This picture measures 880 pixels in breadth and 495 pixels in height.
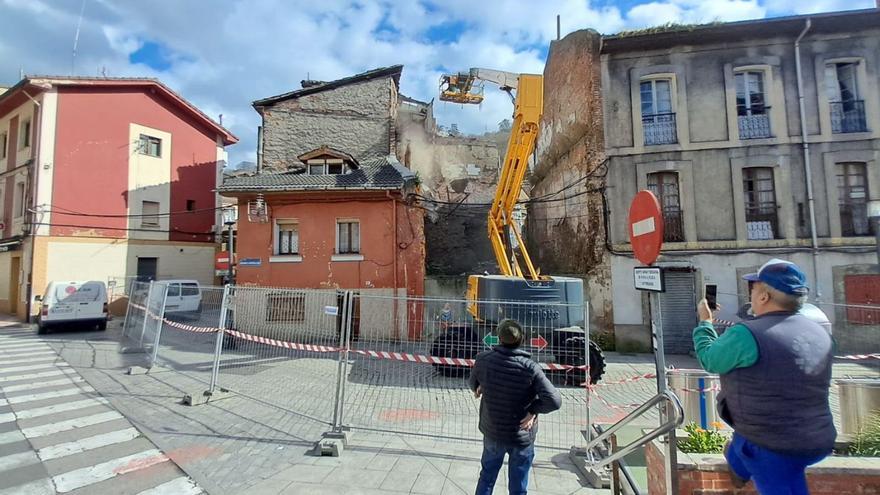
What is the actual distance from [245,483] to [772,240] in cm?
1431

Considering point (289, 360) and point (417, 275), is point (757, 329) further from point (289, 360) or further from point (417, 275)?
point (417, 275)

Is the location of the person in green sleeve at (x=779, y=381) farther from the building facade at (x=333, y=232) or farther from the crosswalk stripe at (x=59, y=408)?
the building facade at (x=333, y=232)

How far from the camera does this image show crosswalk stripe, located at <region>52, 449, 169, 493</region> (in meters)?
3.87

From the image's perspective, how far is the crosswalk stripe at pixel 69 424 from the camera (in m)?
5.10

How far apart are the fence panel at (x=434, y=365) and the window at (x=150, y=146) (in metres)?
18.7

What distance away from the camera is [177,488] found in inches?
149

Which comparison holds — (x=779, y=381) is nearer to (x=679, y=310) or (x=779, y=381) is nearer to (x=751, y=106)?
(x=679, y=310)

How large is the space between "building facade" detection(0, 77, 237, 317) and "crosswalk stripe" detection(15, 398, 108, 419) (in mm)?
14722

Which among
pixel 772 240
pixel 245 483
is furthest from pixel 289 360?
pixel 772 240

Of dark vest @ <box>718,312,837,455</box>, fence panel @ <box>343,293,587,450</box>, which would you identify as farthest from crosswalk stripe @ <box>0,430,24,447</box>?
dark vest @ <box>718,312,837,455</box>

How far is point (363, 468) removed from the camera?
4156 millimetres

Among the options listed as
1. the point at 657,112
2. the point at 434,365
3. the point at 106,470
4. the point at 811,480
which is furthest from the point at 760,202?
the point at 106,470

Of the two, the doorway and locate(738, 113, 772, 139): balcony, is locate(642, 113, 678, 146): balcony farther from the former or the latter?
the doorway

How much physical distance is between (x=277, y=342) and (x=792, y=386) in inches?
255
